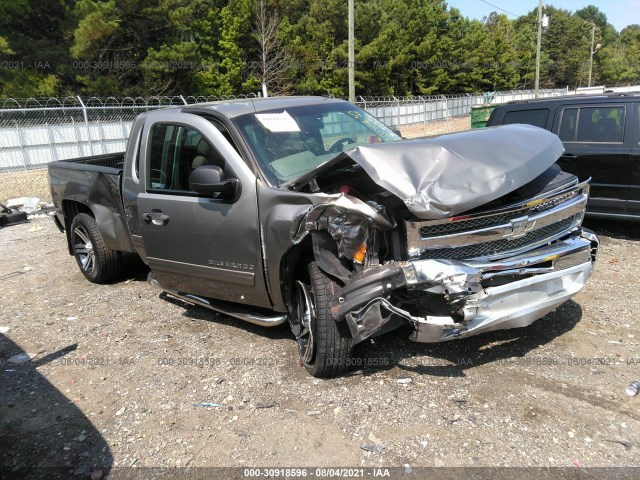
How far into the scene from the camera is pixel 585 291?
16.5 feet

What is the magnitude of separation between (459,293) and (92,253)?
15.4 ft

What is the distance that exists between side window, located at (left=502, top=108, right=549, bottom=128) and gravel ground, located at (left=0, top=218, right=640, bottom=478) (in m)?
3.08

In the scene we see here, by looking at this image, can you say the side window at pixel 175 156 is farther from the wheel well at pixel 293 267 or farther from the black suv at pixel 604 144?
the black suv at pixel 604 144

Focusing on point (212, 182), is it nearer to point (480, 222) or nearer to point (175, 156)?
point (175, 156)

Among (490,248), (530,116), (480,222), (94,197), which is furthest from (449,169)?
(530,116)

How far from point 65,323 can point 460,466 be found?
4.10m

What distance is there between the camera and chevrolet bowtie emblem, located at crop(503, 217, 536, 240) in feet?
10.7

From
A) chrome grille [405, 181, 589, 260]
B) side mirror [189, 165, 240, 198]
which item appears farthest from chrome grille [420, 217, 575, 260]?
side mirror [189, 165, 240, 198]

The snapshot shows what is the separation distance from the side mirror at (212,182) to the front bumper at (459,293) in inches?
48.2

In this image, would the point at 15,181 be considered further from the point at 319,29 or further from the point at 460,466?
the point at 319,29

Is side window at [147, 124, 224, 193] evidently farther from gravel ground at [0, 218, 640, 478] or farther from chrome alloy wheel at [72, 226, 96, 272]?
chrome alloy wheel at [72, 226, 96, 272]

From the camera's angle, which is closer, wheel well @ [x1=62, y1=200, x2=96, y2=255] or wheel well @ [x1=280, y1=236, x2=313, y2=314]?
wheel well @ [x1=280, y1=236, x2=313, y2=314]

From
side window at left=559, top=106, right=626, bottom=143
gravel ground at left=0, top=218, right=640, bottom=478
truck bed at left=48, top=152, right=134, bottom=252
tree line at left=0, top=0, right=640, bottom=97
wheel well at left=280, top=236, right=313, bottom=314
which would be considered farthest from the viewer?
tree line at left=0, top=0, right=640, bottom=97

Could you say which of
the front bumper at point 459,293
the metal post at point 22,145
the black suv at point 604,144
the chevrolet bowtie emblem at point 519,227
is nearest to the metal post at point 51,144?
the metal post at point 22,145
